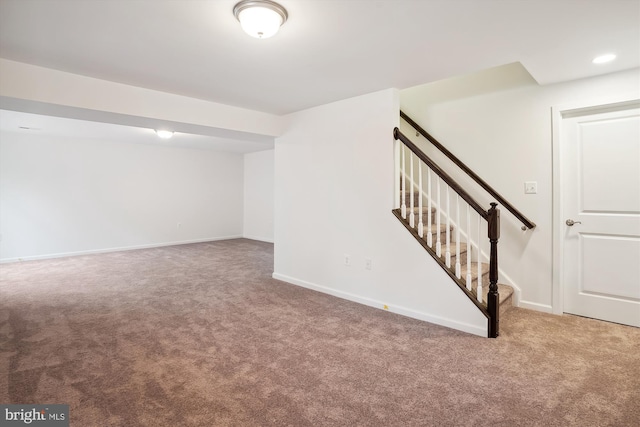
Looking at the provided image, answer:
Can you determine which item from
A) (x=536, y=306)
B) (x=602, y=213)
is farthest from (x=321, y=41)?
(x=536, y=306)

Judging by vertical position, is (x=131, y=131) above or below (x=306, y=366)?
above

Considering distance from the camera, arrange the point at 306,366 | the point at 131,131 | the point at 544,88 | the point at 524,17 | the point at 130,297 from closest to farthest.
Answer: the point at 524,17 < the point at 306,366 < the point at 544,88 < the point at 130,297 < the point at 131,131

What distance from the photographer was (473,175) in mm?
3324

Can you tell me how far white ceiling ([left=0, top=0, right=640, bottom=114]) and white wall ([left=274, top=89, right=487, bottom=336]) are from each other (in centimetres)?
57

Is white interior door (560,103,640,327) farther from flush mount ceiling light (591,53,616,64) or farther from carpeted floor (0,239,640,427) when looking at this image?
flush mount ceiling light (591,53,616,64)

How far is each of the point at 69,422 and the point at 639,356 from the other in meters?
3.57

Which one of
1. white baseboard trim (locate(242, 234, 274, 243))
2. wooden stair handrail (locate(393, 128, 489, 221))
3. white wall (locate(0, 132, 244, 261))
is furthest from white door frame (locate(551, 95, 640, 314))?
white wall (locate(0, 132, 244, 261))

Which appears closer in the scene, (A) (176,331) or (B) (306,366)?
(B) (306,366)

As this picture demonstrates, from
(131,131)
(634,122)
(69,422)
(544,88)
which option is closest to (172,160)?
(131,131)

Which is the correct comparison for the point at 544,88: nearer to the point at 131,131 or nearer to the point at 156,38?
the point at 156,38

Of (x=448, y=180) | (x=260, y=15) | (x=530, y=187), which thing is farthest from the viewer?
(x=530, y=187)

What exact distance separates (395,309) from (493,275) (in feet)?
3.27

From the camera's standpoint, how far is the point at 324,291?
379cm

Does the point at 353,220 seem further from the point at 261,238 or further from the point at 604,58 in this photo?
the point at 261,238
